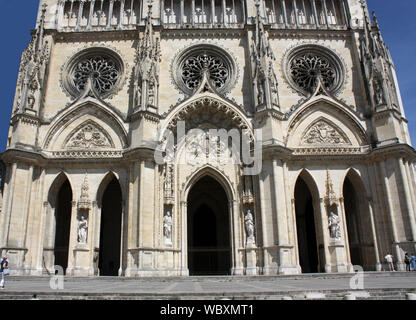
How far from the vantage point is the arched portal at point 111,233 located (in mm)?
23031

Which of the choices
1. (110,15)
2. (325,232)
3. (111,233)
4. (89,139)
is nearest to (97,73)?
(110,15)

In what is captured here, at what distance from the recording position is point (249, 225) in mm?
19703

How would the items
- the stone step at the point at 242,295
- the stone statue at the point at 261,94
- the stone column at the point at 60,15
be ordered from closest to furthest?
the stone step at the point at 242,295
the stone statue at the point at 261,94
the stone column at the point at 60,15

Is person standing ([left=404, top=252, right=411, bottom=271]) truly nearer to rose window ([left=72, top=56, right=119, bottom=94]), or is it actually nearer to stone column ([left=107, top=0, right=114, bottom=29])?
rose window ([left=72, top=56, right=119, bottom=94])

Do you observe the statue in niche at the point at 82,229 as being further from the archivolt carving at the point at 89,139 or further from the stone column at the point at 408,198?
the stone column at the point at 408,198

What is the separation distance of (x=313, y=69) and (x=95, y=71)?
14.2 meters

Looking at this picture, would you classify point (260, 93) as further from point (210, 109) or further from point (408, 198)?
point (408, 198)

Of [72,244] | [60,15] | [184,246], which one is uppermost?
[60,15]

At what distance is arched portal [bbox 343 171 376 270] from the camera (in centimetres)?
2009

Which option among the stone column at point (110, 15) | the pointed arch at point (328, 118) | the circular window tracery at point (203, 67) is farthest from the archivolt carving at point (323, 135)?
the stone column at point (110, 15)

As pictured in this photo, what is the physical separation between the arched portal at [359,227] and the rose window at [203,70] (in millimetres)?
9914

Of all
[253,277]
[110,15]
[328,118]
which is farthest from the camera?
[110,15]

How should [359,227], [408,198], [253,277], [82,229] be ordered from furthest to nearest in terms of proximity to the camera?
1. [359,227]
2. [82,229]
3. [408,198]
4. [253,277]

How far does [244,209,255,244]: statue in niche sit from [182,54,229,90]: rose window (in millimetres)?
8373
